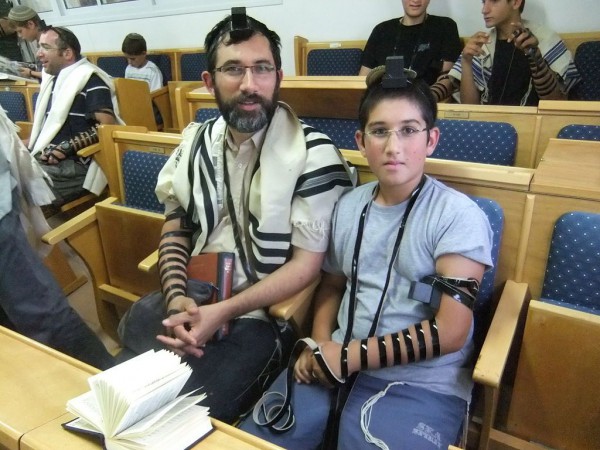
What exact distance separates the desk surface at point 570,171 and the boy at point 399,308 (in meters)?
0.20

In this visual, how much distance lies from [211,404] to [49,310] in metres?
0.77

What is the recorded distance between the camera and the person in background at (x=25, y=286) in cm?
141

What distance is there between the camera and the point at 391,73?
0.97 metres

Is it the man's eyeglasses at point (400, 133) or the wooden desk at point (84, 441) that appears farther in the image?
the man's eyeglasses at point (400, 133)

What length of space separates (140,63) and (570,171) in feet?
12.3

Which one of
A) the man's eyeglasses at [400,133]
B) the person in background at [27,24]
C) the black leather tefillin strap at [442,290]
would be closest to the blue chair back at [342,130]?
the man's eyeglasses at [400,133]

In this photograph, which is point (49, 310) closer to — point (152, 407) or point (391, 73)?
point (152, 407)

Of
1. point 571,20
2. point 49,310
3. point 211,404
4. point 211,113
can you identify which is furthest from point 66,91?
point 571,20

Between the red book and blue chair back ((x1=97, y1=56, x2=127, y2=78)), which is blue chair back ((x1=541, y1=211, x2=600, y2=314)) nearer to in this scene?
the red book

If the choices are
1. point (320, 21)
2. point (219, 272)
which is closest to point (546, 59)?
point (219, 272)

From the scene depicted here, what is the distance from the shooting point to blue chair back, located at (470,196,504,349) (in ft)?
3.49

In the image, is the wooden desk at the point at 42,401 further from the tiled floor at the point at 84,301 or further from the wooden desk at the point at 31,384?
the tiled floor at the point at 84,301

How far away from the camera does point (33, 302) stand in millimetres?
1439

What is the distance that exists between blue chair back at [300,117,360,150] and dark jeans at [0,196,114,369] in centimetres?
124
